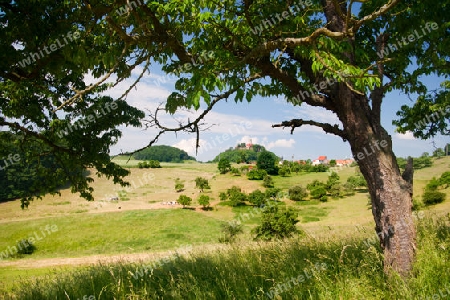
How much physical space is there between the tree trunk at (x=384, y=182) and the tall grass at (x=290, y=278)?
8.4 inches

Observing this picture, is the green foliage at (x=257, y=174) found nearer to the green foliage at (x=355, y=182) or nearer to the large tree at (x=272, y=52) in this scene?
the green foliage at (x=355, y=182)

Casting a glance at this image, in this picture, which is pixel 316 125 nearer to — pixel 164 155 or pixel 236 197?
pixel 236 197

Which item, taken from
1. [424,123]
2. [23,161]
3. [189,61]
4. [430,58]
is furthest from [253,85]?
[424,123]

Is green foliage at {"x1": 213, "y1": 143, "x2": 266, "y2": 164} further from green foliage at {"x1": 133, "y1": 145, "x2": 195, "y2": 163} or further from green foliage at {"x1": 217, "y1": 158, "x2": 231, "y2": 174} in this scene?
green foliage at {"x1": 217, "y1": 158, "x2": 231, "y2": 174}

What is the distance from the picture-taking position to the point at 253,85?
15.9 feet

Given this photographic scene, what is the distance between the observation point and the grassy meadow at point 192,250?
3789mm

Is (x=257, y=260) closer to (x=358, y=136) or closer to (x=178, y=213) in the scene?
(x=358, y=136)

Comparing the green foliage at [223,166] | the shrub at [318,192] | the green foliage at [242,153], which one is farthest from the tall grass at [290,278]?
the green foliage at [242,153]

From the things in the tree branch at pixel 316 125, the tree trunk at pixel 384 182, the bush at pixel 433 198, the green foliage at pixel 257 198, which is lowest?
the green foliage at pixel 257 198

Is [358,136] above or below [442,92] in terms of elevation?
below

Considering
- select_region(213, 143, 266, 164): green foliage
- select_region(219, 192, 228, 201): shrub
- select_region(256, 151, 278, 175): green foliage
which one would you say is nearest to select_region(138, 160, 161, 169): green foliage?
select_region(256, 151, 278, 175): green foliage

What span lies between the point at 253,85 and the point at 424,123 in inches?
515

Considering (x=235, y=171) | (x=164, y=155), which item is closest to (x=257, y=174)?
(x=235, y=171)

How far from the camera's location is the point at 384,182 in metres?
4.11
